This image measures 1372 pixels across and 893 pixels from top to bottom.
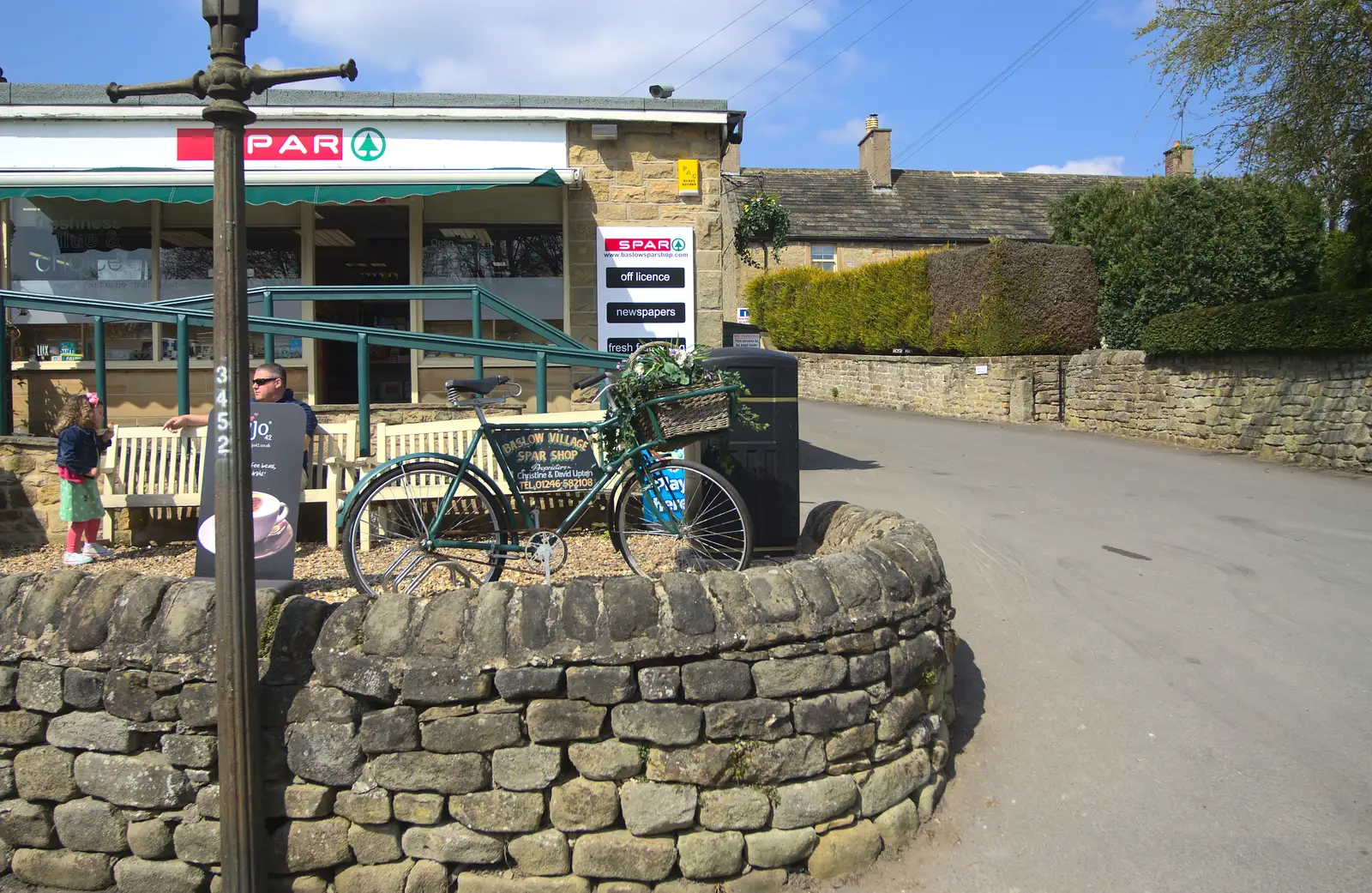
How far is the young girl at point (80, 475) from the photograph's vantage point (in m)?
6.15

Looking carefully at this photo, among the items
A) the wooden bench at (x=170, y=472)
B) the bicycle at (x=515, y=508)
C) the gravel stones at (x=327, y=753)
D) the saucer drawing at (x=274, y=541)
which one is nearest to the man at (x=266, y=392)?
the wooden bench at (x=170, y=472)

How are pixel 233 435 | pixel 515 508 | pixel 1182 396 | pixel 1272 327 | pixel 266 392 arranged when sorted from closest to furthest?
1. pixel 233 435
2. pixel 515 508
3. pixel 266 392
4. pixel 1272 327
5. pixel 1182 396

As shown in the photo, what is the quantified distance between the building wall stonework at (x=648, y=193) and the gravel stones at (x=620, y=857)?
23.7 ft

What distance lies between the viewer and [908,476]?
436 inches

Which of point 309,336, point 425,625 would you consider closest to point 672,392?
point 425,625

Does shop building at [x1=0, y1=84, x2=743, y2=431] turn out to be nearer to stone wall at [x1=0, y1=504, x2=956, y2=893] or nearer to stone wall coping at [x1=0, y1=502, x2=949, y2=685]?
stone wall coping at [x1=0, y1=502, x2=949, y2=685]

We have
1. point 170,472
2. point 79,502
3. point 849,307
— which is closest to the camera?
point 79,502

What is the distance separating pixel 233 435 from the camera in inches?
124

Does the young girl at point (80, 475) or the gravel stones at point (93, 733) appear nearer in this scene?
the gravel stones at point (93, 733)

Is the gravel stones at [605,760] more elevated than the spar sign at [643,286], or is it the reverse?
the spar sign at [643,286]

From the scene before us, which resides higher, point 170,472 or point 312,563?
point 170,472

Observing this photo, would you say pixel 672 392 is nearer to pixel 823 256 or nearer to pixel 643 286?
pixel 643 286

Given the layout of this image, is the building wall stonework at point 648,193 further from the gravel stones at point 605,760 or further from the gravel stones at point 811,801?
the gravel stones at point 605,760

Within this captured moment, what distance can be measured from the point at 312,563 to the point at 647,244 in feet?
17.1
